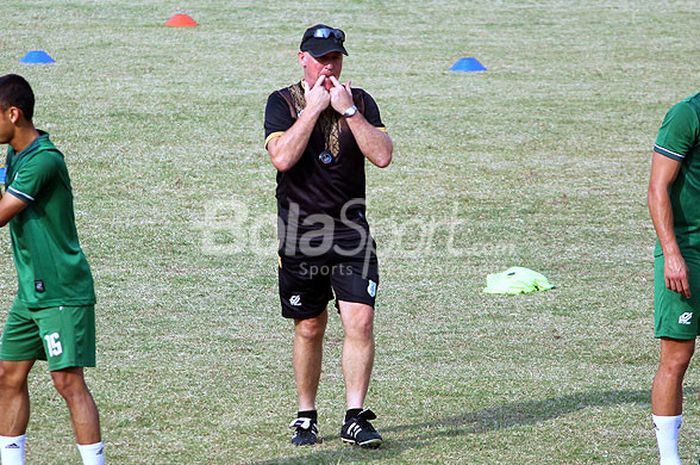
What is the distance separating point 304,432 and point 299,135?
1.58 metres

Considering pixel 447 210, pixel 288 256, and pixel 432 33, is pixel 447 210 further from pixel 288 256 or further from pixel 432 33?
pixel 432 33

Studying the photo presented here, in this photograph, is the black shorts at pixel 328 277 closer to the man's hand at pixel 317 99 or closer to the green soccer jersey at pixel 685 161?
the man's hand at pixel 317 99

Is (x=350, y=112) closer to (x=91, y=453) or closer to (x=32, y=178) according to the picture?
(x=32, y=178)

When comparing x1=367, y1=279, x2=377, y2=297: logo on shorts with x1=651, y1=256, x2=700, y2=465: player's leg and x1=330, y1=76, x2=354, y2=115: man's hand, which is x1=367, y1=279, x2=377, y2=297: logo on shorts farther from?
x1=651, y1=256, x2=700, y2=465: player's leg

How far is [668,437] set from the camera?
586cm

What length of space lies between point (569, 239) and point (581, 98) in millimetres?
7086

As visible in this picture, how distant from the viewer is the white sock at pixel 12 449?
550 cm

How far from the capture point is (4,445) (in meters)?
5.51

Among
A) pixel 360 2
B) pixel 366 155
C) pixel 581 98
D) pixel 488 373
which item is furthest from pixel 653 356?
pixel 360 2

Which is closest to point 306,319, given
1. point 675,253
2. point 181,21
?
point 675,253

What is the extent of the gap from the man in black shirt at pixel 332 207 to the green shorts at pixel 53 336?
54.3 inches

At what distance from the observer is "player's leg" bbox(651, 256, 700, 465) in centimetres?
577
